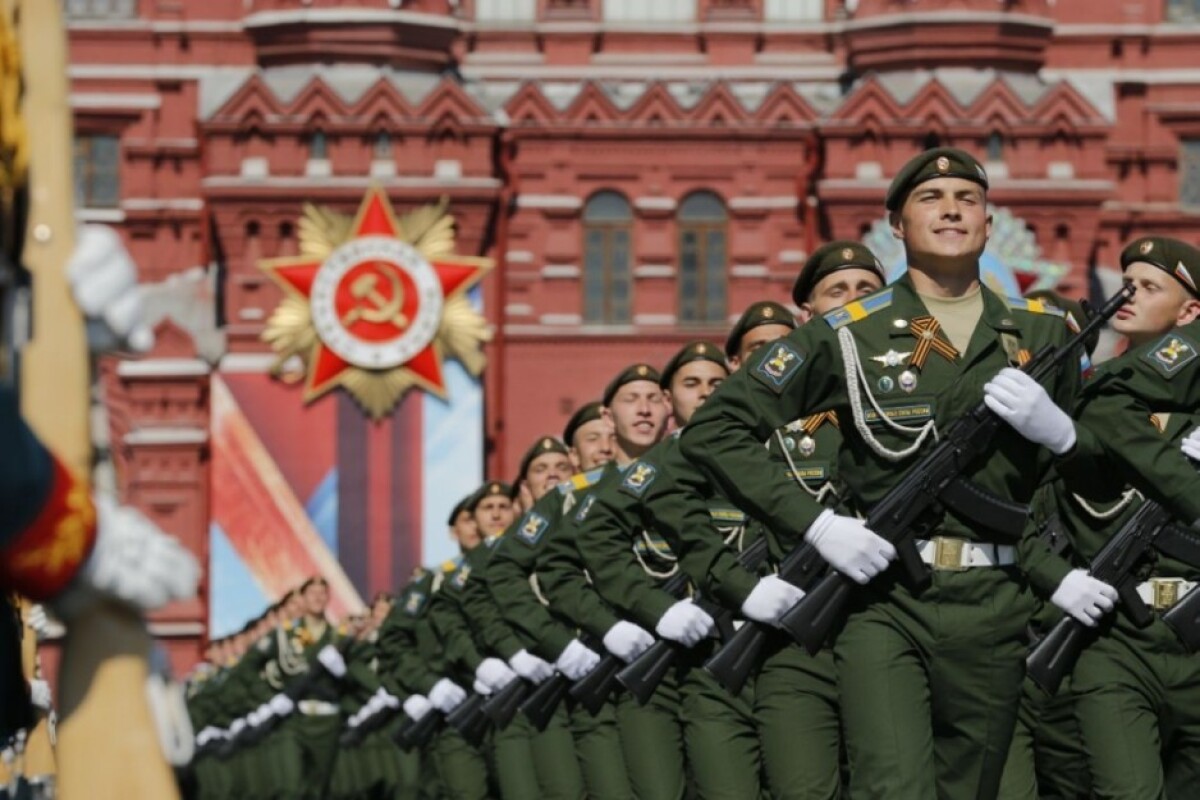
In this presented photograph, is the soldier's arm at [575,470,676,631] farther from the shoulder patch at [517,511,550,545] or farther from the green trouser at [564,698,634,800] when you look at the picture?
the shoulder patch at [517,511,550,545]

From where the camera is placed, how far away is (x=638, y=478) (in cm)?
1572

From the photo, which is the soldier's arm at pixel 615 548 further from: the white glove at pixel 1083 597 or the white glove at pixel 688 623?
the white glove at pixel 1083 597

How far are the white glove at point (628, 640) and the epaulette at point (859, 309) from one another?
426 cm

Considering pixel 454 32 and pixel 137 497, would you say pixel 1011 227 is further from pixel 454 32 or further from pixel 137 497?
pixel 137 497

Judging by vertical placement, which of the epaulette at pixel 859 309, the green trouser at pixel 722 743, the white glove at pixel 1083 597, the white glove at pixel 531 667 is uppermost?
the epaulette at pixel 859 309

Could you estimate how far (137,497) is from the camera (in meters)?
49.4

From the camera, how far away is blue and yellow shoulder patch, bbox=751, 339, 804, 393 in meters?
11.6

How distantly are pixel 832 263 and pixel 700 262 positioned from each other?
3598cm

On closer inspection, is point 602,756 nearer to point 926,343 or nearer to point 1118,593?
point 1118,593

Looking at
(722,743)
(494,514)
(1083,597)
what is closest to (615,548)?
(722,743)

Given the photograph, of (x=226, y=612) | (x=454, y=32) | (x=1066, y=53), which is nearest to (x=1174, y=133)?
A: (x=1066, y=53)

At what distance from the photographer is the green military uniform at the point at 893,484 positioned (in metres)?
11.1

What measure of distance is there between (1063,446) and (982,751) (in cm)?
96

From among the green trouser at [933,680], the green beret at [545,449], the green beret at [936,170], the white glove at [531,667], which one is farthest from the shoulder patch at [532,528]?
the green trouser at [933,680]
